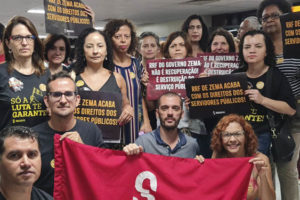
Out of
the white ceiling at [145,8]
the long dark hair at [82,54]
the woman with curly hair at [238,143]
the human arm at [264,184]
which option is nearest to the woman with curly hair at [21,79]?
the long dark hair at [82,54]

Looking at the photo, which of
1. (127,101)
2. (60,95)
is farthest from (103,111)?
(60,95)

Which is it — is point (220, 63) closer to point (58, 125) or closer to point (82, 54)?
point (82, 54)

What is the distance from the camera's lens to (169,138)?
3139mm

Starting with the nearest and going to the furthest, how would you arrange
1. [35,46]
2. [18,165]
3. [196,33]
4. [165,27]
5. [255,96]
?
[18,165], [35,46], [255,96], [196,33], [165,27]

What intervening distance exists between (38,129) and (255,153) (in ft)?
5.28

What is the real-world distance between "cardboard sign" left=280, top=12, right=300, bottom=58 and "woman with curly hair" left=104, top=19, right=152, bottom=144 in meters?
1.32

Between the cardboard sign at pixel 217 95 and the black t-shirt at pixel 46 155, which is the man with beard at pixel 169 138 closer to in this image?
the cardboard sign at pixel 217 95

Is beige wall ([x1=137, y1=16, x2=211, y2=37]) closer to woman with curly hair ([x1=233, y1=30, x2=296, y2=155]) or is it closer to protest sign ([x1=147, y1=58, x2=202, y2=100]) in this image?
protest sign ([x1=147, y1=58, x2=202, y2=100])

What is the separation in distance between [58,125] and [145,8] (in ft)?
34.7

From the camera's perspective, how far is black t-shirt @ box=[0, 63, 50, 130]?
285 centimetres

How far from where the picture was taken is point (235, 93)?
3334 millimetres

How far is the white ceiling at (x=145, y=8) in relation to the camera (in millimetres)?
11405

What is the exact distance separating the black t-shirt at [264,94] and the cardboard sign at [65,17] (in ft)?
5.23

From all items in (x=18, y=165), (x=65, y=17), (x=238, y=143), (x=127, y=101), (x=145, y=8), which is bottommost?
(x=238, y=143)
